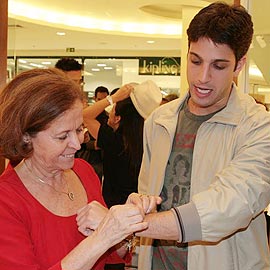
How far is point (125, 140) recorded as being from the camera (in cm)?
292

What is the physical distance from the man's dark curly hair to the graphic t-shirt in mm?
246

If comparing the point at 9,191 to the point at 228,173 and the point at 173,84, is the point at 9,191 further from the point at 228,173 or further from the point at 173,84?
the point at 173,84

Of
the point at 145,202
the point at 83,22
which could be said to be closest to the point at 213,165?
the point at 145,202

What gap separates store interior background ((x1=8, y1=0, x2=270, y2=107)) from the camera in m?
3.44

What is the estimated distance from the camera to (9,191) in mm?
1376

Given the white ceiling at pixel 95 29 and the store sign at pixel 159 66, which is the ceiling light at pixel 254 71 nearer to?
the white ceiling at pixel 95 29

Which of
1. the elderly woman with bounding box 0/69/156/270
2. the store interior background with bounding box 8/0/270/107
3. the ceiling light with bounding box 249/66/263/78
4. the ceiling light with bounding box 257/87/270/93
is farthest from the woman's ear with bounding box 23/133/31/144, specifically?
the ceiling light with bounding box 257/87/270/93

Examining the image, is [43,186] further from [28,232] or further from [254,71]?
[254,71]

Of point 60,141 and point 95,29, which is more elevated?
point 95,29

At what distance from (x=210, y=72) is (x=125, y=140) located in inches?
55.4

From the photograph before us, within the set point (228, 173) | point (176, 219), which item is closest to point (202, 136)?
point (228, 173)

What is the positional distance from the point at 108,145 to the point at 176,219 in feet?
5.41

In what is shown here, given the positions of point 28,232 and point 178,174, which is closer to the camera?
point 28,232

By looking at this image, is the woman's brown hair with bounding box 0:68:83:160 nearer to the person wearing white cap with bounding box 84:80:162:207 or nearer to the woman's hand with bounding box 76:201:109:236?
the woman's hand with bounding box 76:201:109:236
